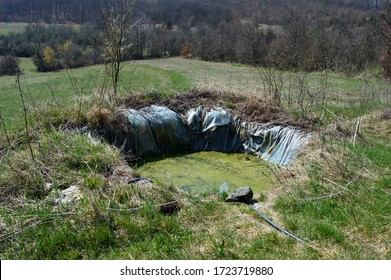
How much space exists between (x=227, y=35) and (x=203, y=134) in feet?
113

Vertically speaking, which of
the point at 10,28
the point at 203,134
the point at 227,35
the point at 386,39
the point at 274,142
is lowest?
the point at 10,28

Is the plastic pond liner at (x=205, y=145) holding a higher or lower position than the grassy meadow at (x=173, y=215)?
lower

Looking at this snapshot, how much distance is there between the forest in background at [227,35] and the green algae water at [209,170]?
276cm

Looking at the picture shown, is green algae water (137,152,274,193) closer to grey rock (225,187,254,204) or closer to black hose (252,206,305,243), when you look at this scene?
grey rock (225,187,254,204)

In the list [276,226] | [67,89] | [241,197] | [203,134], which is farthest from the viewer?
[67,89]

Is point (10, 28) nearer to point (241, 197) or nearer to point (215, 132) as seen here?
point (215, 132)

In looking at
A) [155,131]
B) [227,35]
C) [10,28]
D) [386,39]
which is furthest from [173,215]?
[10,28]

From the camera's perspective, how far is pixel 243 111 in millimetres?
8711

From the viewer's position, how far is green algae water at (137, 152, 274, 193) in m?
6.26

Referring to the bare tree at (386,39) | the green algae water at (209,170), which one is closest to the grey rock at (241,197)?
the green algae water at (209,170)

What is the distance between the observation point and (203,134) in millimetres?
8609

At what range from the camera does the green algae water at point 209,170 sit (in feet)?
20.5

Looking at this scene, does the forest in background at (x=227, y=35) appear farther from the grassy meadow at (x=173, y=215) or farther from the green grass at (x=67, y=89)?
the grassy meadow at (x=173, y=215)

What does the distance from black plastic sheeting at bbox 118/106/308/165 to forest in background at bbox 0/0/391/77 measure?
190cm
